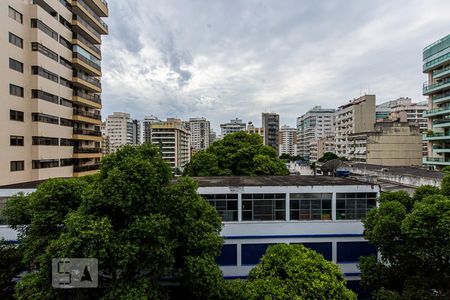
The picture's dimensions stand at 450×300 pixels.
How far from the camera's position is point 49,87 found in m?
24.2

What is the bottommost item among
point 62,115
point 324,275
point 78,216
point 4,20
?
point 324,275

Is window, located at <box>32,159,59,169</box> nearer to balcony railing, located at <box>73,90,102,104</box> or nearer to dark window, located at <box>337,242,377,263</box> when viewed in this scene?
balcony railing, located at <box>73,90,102,104</box>

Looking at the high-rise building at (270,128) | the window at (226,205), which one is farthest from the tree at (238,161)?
the high-rise building at (270,128)

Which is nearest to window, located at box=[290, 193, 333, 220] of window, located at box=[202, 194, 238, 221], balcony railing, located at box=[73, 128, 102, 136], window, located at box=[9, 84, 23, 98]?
window, located at box=[202, 194, 238, 221]

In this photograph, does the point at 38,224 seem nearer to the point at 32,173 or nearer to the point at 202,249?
the point at 202,249

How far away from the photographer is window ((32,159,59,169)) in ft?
75.3

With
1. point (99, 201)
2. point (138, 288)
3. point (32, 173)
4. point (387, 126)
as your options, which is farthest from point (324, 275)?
point (387, 126)

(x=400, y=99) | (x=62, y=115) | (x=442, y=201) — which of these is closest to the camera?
(x=442, y=201)

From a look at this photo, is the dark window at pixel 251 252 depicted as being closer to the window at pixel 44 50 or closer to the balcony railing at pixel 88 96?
the window at pixel 44 50

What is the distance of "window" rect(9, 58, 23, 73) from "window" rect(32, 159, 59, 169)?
296 inches

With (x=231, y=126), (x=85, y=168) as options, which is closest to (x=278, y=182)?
(x=85, y=168)

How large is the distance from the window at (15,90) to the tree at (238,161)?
49.0 feet

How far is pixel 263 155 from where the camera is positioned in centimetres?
2427

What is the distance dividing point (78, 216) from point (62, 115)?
2367 centimetres
